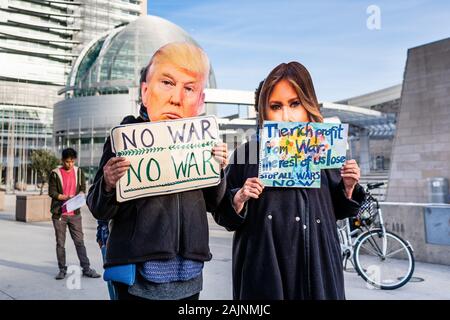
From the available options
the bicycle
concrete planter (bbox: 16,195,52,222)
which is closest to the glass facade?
concrete planter (bbox: 16,195,52,222)

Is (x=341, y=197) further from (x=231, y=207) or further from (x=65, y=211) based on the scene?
(x=65, y=211)

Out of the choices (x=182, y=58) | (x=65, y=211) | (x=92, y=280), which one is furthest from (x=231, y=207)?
(x=65, y=211)

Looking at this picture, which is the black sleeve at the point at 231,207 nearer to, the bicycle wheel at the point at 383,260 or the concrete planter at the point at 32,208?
the bicycle wheel at the point at 383,260

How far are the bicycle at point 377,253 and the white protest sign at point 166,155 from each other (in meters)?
3.43

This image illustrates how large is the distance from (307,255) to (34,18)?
103010 millimetres

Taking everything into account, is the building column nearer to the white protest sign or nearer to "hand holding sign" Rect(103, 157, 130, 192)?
the white protest sign

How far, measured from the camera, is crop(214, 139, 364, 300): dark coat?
2.27 metres

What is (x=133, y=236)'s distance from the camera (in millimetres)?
2141

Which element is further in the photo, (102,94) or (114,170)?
(102,94)

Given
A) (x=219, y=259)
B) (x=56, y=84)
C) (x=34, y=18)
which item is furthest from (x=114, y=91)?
(x=219, y=259)

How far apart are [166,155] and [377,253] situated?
417 centimetres

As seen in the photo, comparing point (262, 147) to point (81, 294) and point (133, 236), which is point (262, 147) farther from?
point (81, 294)

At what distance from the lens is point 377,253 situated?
5.46 metres

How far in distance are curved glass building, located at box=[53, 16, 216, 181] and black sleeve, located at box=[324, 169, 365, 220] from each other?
56733mm
